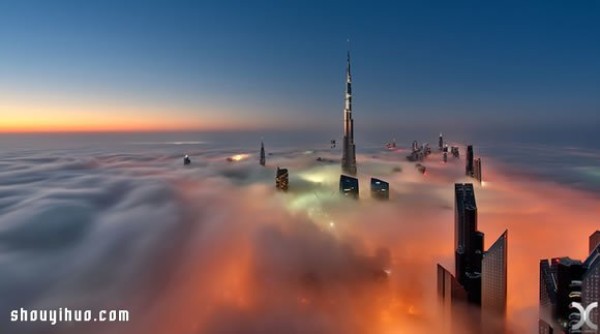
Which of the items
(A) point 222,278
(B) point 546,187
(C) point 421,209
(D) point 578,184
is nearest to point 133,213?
(A) point 222,278

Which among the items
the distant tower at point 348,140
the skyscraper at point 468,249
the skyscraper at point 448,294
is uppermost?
the distant tower at point 348,140

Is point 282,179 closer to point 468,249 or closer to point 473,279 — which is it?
point 468,249

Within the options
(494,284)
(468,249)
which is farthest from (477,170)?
(494,284)

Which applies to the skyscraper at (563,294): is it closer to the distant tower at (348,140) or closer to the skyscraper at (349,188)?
the skyscraper at (349,188)

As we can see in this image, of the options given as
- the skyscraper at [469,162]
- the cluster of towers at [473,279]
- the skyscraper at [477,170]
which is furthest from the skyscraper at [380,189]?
the cluster of towers at [473,279]

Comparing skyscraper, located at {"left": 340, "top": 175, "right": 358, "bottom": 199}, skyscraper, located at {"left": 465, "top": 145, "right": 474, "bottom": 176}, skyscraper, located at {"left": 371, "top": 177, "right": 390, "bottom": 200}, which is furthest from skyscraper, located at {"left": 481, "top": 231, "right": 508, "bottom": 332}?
skyscraper, located at {"left": 465, "top": 145, "right": 474, "bottom": 176}

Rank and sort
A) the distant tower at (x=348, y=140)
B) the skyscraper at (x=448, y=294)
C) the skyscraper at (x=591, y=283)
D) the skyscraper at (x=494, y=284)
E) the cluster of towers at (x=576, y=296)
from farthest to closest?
the distant tower at (x=348, y=140)
the skyscraper at (x=494, y=284)
the skyscraper at (x=448, y=294)
the cluster of towers at (x=576, y=296)
the skyscraper at (x=591, y=283)

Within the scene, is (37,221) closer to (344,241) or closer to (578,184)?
(344,241)

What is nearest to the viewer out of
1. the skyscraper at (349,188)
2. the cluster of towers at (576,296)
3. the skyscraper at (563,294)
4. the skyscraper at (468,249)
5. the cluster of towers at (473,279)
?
the cluster of towers at (576,296)

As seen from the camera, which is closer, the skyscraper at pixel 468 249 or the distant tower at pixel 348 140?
the skyscraper at pixel 468 249
